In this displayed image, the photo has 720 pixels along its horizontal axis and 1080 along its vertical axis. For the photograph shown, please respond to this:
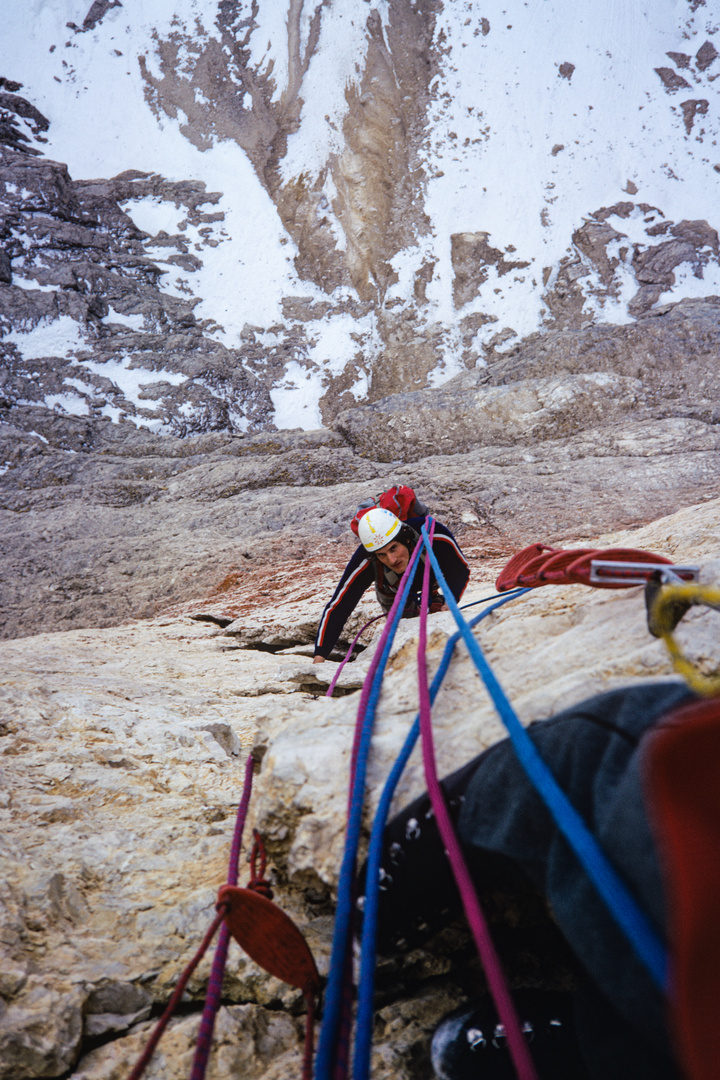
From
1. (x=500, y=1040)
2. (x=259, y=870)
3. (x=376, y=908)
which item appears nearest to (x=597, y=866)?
(x=376, y=908)

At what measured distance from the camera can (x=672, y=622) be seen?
3.50 feet

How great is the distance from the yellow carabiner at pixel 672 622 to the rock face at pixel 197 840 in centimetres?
15

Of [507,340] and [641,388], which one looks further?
[507,340]

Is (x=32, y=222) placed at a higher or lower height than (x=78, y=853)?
higher

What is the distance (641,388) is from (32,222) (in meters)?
15.5

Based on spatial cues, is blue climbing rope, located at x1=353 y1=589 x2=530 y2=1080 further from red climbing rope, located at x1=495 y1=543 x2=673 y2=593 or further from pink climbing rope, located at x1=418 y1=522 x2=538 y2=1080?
red climbing rope, located at x1=495 y1=543 x2=673 y2=593

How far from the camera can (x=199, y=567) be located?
6543 mm

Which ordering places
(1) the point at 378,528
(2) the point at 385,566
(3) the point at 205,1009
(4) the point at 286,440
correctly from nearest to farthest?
(3) the point at 205,1009 < (1) the point at 378,528 < (2) the point at 385,566 < (4) the point at 286,440

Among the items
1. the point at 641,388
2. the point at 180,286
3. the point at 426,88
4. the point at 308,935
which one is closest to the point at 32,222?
the point at 180,286

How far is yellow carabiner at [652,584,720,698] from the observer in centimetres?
80

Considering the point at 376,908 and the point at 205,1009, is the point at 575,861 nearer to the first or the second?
the point at 376,908

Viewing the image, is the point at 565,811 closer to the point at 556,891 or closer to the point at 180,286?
the point at 556,891

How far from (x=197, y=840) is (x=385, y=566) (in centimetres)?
180

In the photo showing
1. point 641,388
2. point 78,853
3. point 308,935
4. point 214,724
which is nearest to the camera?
point 308,935
